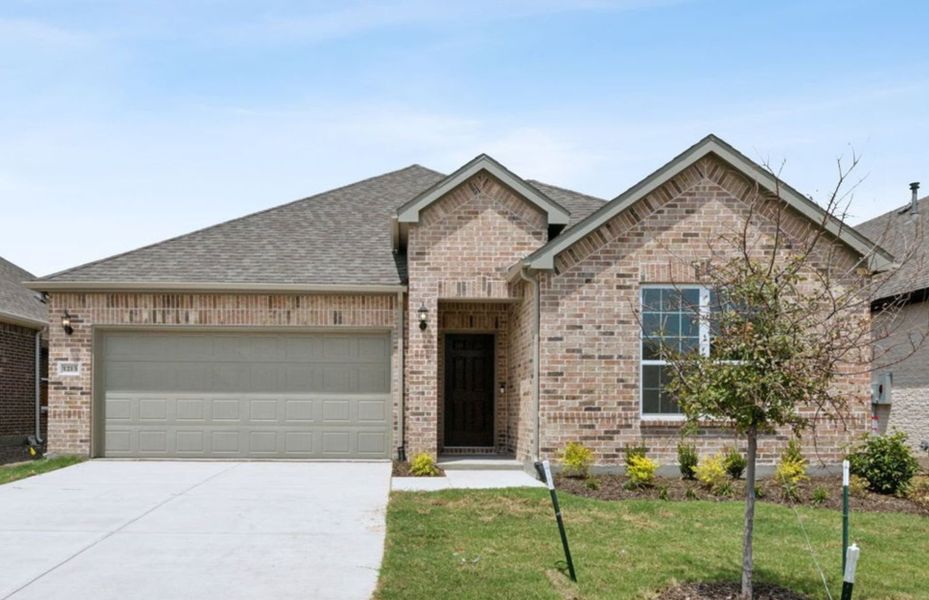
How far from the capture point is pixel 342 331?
16172mm

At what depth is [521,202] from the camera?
15.4 m

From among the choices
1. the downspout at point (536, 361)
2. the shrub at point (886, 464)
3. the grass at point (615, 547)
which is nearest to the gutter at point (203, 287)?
the downspout at point (536, 361)

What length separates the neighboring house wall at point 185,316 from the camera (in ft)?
52.0

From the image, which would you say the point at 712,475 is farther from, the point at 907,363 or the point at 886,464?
the point at 907,363

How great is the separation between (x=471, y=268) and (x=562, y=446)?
11.9ft

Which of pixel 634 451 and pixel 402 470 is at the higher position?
pixel 634 451

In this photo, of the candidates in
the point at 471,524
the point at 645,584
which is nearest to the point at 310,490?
the point at 471,524

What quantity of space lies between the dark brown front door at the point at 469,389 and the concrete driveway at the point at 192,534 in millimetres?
3314

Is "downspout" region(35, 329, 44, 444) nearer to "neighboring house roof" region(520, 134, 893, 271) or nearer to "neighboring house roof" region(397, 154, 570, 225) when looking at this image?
"neighboring house roof" region(397, 154, 570, 225)

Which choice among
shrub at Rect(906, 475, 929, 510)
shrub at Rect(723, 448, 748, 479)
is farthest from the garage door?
shrub at Rect(906, 475, 929, 510)

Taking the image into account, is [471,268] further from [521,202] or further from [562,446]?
[562,446]

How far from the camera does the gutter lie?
15.6m

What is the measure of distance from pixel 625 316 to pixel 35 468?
1006cm

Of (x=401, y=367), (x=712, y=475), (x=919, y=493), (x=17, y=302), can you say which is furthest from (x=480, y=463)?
(x=17, y=302)
